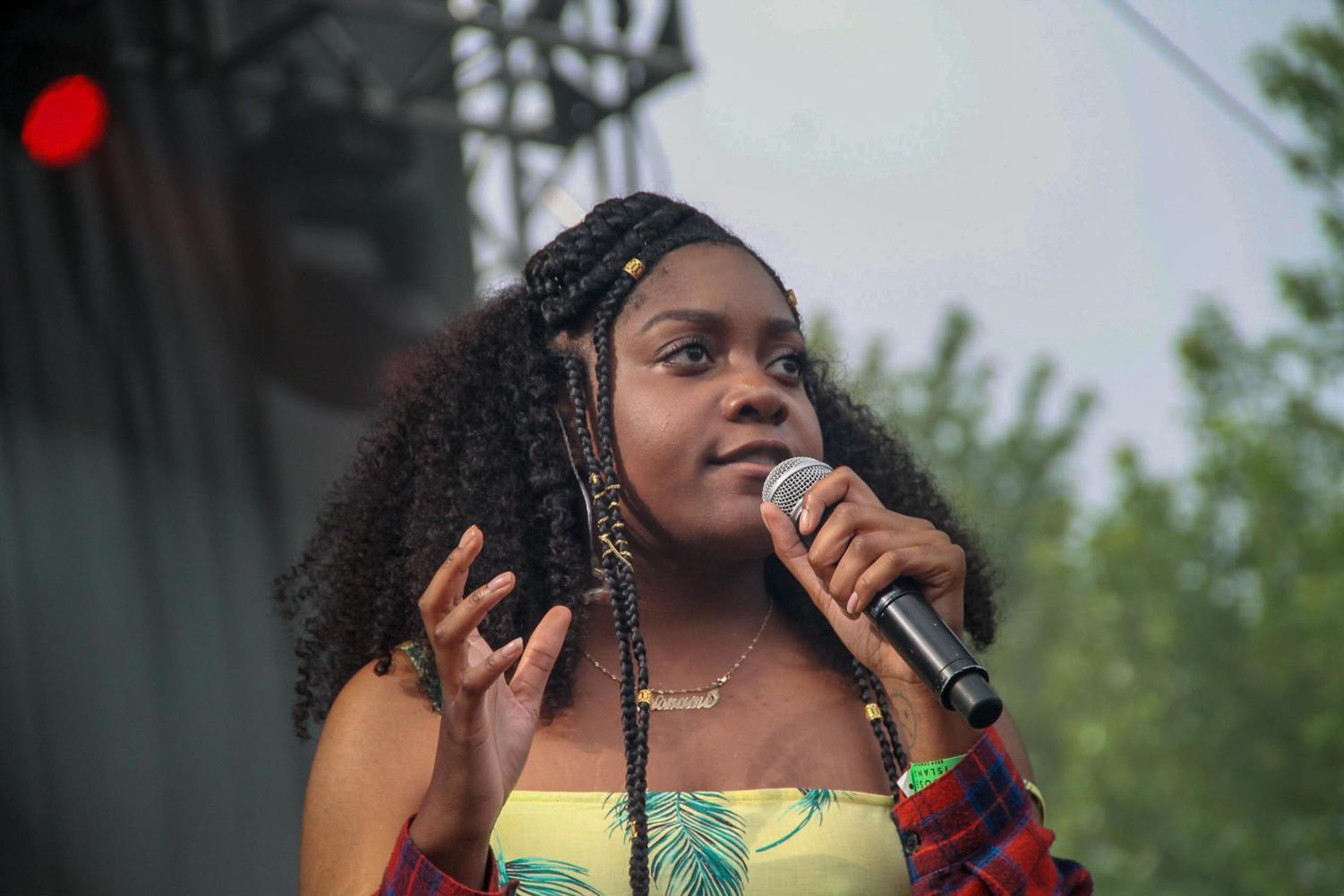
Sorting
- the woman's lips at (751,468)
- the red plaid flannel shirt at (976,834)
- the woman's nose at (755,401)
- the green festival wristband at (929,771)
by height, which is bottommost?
the red plaid flannel shirt at (976,834)

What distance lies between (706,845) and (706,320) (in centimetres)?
73

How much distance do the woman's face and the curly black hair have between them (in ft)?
0.15

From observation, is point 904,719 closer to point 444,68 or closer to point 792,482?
point 792,482

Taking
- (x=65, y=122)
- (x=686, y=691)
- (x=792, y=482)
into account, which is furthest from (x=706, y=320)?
(x=65, y=122)

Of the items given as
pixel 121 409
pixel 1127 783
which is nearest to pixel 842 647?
pixel 121 409

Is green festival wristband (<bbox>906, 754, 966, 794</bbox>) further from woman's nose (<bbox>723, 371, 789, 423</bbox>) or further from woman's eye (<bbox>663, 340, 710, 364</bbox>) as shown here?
woman's eye (<bbox>663, 340, 710, 364</bbox>)

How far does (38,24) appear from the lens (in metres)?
3.78

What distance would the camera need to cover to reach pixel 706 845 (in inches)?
76.8

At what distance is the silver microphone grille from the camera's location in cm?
194

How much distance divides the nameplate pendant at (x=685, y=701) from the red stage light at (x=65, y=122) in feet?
7.88

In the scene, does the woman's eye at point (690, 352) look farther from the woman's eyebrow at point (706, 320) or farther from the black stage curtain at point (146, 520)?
the black stage curtain at point (146, 520)

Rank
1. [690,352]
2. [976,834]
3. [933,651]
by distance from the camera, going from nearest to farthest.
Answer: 1. [933,651]
2. [976,834]
3. [690,352]

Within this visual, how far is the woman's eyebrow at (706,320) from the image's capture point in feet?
7.25

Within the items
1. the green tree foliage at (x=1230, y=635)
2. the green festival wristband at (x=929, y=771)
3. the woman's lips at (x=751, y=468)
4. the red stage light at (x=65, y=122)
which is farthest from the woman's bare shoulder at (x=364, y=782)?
the green tree foliage at (x=1230, y=635)
